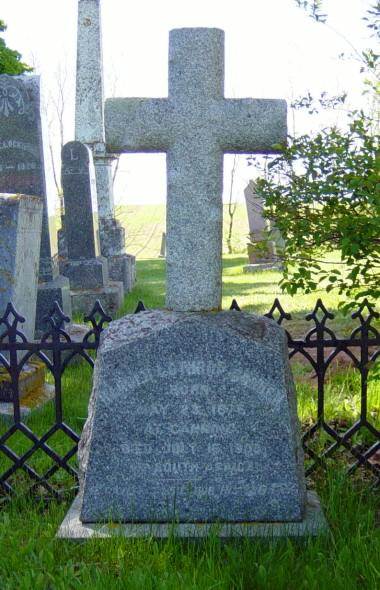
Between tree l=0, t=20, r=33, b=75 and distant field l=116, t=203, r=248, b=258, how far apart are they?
42.3ft

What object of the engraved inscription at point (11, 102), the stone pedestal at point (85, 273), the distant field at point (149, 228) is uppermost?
the engraved inscription at point (11, 102)

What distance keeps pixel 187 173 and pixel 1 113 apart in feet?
17.9

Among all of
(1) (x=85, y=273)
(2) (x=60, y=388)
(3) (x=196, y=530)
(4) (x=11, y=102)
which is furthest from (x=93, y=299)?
(3) (x=196, y=530)

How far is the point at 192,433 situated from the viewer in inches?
128

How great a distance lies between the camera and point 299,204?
3.89 meters

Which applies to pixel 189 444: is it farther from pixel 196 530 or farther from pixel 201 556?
pixel 201 556

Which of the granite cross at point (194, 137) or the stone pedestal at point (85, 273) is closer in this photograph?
the granite cross at point (194, 137)

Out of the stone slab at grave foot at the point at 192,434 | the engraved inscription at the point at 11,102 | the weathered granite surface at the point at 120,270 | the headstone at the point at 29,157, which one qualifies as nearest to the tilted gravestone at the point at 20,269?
the headstone at the point at 29,157

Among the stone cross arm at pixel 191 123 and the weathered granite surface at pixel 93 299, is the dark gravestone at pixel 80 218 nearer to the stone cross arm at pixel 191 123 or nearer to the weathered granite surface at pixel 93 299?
the weathered granite surface at pixel 93 299

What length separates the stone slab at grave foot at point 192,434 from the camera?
322 cm

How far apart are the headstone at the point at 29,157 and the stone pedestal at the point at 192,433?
15.9 feet


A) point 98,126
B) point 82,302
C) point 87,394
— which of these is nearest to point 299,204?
point 87,394

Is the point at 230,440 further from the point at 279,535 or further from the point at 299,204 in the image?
the point at 299,204

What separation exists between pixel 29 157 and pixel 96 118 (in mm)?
8421
